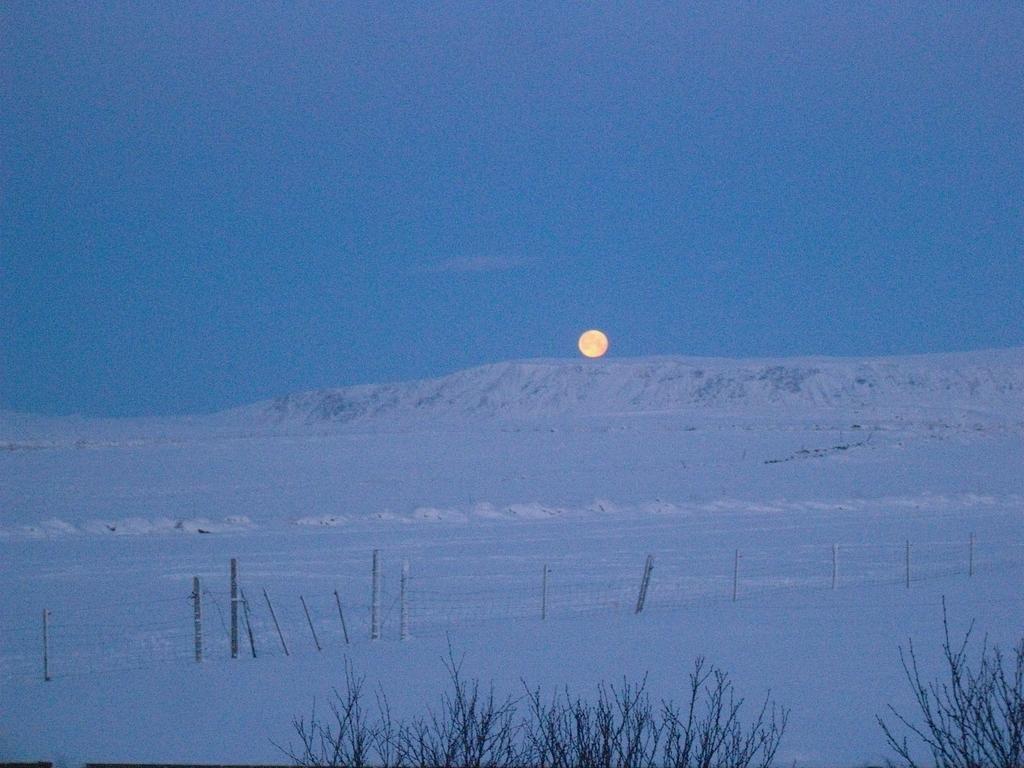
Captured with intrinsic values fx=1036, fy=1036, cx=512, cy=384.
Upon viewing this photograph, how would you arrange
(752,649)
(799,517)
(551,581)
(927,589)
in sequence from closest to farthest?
(752,649), (927,589), (551,581), (799,517)

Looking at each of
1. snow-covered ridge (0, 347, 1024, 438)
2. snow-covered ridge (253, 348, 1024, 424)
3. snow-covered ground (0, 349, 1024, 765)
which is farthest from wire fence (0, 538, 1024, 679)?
snow-covered ridge (253, 348, 1024, 424)

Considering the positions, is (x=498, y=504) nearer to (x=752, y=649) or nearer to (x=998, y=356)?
(x=752, y=649)

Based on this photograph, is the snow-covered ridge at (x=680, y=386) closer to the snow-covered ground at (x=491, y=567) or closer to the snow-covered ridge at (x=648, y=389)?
the snow-covered ridge at (x=648, y=389)

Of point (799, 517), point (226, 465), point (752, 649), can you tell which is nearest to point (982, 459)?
point (799, 517)

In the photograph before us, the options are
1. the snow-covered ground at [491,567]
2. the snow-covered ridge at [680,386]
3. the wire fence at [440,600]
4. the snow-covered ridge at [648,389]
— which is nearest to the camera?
the snow-covered ground at [491,567]

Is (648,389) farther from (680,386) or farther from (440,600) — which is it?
(440,600)

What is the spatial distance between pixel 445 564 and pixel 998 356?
131 meters

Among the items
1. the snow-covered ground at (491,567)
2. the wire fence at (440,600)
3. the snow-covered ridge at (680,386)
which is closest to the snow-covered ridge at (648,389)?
the snow-covered ridge at (680,386)

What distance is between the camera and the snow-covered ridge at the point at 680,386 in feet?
395

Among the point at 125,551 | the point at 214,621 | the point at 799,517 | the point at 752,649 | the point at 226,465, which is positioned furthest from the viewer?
the point at 226,465

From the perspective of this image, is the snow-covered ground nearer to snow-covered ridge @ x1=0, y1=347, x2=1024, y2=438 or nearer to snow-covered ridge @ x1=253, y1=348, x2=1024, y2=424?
snow-covered ridge @ x1=0, y1=347, x2=1024, y2=438

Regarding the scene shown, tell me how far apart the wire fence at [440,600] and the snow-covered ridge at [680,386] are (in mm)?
90183

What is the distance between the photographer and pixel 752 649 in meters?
11.6

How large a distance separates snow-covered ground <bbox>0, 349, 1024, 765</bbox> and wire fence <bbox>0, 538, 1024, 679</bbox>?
0.08m
